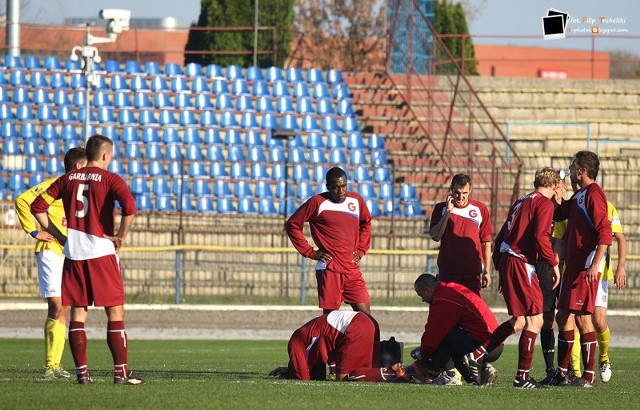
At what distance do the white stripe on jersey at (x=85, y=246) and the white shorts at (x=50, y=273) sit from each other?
1582 mm

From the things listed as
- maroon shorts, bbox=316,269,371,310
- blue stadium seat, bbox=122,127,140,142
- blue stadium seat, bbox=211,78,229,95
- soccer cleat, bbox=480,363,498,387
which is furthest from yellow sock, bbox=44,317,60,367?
blue stadium seat, bbox=211,78,229,95

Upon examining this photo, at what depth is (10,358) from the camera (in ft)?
47.1

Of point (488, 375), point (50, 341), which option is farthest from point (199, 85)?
point (488, 375)

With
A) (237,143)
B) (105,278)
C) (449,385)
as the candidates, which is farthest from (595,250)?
(237,143)

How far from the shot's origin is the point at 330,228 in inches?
494

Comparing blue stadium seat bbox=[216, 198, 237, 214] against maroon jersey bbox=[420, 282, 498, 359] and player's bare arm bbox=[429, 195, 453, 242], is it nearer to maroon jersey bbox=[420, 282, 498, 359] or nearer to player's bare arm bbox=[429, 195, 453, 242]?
player's bare arm bbox=[429, 195, 453, 242]

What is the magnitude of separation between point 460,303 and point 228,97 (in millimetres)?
18398

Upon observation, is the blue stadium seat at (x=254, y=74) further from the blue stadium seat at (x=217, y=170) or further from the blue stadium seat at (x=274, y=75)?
the blue stadium seat at (x=217, y=170)

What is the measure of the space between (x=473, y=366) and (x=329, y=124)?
1816 centimetres

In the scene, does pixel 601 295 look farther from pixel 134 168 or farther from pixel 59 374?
pixel 134 168

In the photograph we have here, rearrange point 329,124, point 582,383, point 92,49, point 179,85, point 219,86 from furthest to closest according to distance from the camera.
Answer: point 219,86 → point 179,85 → point 329,124 → point 92,49 → point 582,383

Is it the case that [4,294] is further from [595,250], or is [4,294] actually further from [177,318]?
[595,250]

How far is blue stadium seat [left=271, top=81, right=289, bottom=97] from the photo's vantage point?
29531mm

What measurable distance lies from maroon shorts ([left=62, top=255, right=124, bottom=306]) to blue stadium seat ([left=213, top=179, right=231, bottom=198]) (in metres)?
16.1
